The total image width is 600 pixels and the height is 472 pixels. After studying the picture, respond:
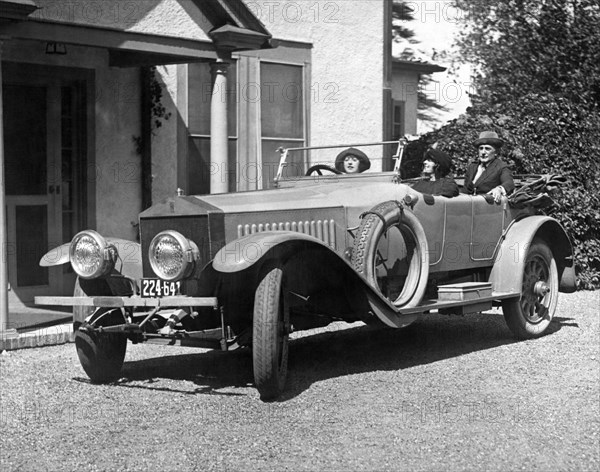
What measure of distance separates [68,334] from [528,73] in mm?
9809

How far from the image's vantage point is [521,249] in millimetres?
8914

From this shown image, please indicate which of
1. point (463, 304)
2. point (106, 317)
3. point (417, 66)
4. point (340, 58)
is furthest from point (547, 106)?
point (417, 66)

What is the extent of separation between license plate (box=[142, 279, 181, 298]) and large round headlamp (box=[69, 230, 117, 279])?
0.29 m

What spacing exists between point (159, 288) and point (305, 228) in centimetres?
121

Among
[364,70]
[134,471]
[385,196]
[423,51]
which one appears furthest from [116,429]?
[423,51]

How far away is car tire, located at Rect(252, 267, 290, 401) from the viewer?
6371 millimetres

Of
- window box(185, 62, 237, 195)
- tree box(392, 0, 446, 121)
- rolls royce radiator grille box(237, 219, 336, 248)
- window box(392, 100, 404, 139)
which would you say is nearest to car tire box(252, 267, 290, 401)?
rolls royce radiator grille box(237, 219, 336, 248)

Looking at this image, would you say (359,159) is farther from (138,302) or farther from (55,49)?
(55,49)

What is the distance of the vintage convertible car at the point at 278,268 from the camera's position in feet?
21.5

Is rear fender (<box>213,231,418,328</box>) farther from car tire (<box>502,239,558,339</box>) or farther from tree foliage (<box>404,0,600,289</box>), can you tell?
tree foliage (<box>404,0,600,289</box>)

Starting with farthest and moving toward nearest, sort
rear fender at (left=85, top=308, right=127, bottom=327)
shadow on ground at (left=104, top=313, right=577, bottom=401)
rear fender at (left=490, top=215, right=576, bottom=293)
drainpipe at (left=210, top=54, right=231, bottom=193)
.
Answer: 1. drainpipe at (left=210, top=54, right=231, bottom=193)
2. rear fender at (left=490, top=215, right=576, bottom=293)
3. shadow on ground at (left=104, top=313, right=577, bottom=401)
4. rear fender at (left=85, top=308, right=127, bottom=327)

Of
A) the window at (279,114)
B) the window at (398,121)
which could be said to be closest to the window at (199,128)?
the window at (279,114)

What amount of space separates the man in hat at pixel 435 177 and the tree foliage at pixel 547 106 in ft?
11.1

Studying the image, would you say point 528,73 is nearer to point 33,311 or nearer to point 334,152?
point 334,152
